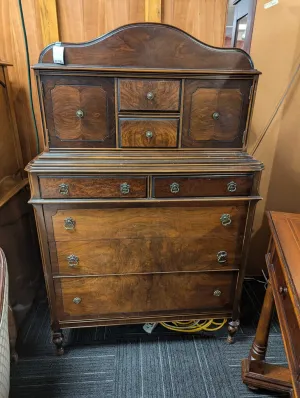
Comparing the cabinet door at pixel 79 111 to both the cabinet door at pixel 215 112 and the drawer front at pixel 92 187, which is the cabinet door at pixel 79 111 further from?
the cabinet door at pixel 215 112

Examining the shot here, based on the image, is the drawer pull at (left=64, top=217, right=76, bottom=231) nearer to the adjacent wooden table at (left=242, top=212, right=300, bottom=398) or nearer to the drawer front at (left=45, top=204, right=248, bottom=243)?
the drawer front at (left=45, top=204, right=248, bottom=243)

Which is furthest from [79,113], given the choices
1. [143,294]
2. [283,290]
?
[283,290]

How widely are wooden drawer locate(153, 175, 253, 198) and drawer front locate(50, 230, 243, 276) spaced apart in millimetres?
233

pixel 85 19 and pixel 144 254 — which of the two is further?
pixel 85 19

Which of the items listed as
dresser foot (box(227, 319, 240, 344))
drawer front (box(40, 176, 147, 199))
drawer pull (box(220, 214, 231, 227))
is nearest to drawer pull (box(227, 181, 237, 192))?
drawer pull (box(220, 214, 231, 227))

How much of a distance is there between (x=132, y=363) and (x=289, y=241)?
3.74 ft

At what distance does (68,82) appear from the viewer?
125cm

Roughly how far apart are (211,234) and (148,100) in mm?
738

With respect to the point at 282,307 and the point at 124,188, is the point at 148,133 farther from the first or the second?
the point at 282,307

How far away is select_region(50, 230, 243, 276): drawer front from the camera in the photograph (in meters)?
1.43

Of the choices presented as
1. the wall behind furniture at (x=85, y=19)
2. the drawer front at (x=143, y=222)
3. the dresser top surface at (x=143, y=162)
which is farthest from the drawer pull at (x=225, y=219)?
the wall behind furniture at (x=85, y=19)

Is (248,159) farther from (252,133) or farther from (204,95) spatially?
(252,133)

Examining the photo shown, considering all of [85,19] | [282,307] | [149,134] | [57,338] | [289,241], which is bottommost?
[57,338]

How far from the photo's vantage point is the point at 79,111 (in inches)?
50.8
